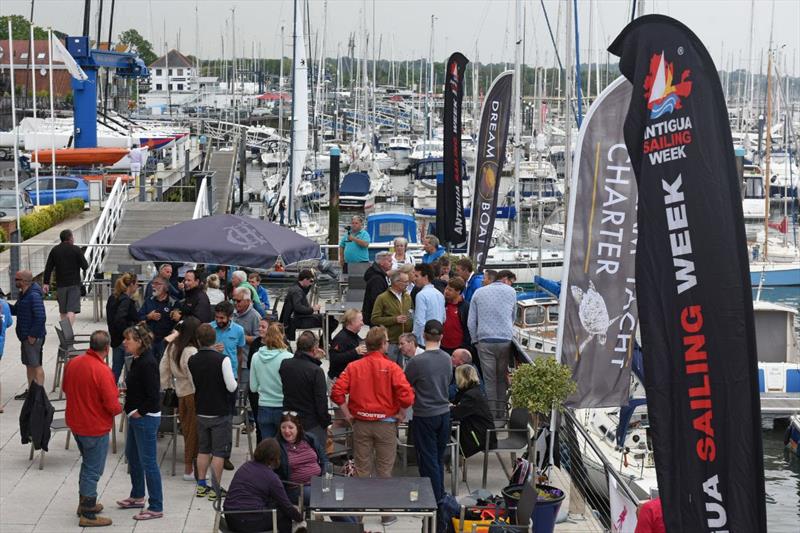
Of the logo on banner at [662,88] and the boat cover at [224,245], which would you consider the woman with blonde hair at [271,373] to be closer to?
the boat cover at [224,245]

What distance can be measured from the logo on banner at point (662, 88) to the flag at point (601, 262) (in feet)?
9.75

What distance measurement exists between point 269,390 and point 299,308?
166 inches

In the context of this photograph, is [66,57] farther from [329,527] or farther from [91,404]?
[329,527]

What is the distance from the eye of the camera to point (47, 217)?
28844 mm

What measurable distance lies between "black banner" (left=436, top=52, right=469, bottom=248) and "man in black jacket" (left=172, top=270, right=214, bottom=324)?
659 cm

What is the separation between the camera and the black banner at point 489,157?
1794 centimetres

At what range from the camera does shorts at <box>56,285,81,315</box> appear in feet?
54.3

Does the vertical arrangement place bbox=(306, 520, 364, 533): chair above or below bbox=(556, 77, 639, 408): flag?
below

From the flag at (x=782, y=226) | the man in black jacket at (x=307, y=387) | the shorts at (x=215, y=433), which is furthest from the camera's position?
the flag at (x=782, y=226)

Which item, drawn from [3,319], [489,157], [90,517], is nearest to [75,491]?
[90,517]

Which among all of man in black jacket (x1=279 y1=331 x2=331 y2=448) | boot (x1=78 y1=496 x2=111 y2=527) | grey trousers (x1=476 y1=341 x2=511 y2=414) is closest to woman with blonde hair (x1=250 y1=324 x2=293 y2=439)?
man in black jacket (x1=279 y1=331 x2=331 y2=448)

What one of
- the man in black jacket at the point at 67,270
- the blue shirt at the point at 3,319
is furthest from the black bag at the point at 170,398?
the man in black jacket at the point at 67,270

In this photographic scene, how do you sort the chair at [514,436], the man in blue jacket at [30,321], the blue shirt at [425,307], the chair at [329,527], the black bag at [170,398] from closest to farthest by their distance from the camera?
the chair at [329,527] < the chair at [514,436] < the black bag at [170,398] < the blue shirt at [425,307] < the man in blue jacket at [30,321]

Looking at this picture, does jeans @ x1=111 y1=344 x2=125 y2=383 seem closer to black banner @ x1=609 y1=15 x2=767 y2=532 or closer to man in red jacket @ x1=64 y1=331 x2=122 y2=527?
man in red jacket @ x1=64 y1=331 x2=122 y2=527
